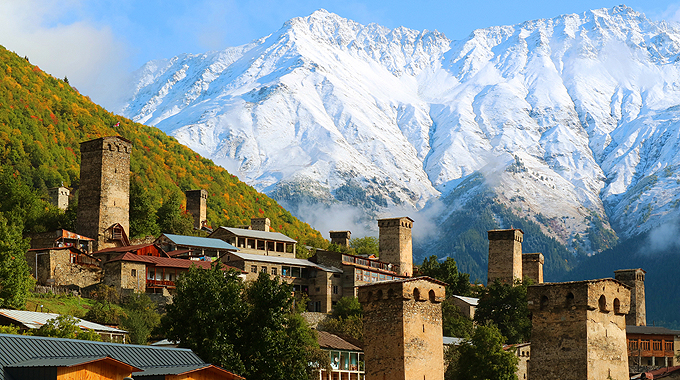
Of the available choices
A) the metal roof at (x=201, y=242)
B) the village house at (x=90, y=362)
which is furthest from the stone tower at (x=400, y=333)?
the metal roof at (x=201, y=242)

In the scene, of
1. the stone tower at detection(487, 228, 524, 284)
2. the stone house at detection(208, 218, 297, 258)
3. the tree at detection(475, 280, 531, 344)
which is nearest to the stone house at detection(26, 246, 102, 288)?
the stone house at detection(208, 218, 297, 258)

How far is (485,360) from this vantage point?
59594 millimetres

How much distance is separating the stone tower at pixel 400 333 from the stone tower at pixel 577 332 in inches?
270

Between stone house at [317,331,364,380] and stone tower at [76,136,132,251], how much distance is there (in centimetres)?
2869

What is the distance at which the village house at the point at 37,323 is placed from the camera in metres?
51.0

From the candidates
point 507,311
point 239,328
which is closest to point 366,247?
point 507,311

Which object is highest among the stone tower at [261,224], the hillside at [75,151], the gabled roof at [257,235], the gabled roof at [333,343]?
the hillside at [75,151]

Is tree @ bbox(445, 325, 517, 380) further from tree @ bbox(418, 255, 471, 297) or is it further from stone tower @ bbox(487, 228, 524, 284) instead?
stone tower @ bbox(487, 228, 524, 284)

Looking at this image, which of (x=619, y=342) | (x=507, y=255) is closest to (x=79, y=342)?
(x=619, y=342)

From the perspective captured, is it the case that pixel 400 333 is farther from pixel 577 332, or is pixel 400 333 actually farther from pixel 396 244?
pixel 396 244

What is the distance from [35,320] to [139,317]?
41.3 feet

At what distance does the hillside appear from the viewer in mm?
115812

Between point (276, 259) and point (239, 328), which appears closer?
point (239, 328)

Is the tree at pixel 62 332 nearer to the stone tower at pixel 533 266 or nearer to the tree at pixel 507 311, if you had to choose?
the tree at pixel 507 311
